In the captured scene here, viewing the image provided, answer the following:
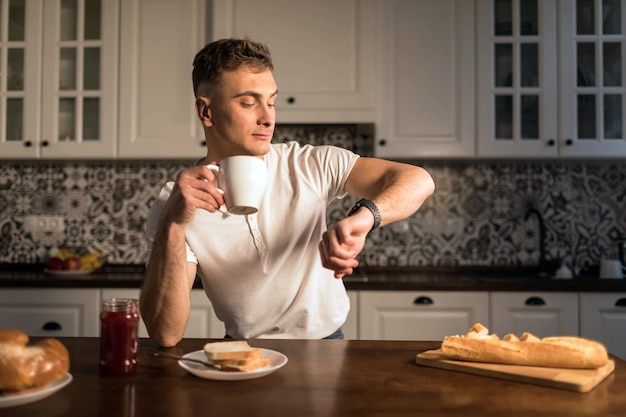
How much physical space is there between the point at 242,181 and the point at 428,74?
203 centimetres

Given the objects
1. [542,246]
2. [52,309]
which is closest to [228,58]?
[52,309]

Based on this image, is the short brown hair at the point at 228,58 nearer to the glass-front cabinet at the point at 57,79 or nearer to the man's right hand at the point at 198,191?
the man's right hand at the point at 198,191

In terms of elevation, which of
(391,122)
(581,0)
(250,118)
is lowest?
(250,118)

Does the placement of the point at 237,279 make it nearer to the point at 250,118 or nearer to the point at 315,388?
the point at 250,118

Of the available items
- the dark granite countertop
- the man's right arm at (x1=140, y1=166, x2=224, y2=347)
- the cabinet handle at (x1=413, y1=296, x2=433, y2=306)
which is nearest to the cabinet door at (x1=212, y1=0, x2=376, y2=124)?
the dark granite countertop

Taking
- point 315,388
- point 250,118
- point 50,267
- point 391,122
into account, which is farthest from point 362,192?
point 50,267

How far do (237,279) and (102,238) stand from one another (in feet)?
6.73

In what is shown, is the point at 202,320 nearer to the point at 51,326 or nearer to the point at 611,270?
the point at 51,326

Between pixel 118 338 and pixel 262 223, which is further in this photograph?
pixel 262 223

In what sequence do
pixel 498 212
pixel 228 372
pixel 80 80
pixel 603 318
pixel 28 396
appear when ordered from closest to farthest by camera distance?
pixel 28 396, pixel 228 372, pixel 603 318, pixel 80 80, pixel 498 212

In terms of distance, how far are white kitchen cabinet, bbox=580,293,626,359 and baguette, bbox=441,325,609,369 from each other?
176 cm

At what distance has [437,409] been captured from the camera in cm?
85

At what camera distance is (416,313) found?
2.66 m

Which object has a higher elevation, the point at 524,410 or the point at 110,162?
the point at 110,162
